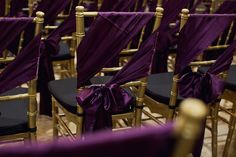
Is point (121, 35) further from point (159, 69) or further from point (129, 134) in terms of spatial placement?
point (159, 69)

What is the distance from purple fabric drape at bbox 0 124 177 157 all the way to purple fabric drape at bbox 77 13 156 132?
0.94 meters

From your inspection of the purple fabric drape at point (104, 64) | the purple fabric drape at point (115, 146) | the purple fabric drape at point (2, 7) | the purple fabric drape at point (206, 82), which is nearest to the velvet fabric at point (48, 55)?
the purple fabric drape at point (2, 7)

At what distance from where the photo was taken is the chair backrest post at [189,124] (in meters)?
0.57

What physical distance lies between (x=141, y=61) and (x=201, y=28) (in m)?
0.32

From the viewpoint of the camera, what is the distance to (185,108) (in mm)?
576

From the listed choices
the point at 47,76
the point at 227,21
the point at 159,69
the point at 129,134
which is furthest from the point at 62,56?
the point at 129,134

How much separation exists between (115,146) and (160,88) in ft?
4.57

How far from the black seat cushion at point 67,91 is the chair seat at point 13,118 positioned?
0.59ft

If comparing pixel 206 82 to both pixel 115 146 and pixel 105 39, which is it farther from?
pixel 115 146

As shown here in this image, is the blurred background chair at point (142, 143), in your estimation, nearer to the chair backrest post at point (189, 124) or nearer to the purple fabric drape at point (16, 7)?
the chair backrest post at point (189, 124)

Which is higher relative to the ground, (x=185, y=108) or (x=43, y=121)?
(x=185, y=108)

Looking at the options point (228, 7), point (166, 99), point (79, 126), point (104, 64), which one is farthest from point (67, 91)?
point (228, 7)

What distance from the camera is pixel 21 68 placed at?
4.97 feet

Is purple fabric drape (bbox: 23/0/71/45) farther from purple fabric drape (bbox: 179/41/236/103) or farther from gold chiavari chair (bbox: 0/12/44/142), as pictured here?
purple fabric drape (bbox: 179/41/236/103)
